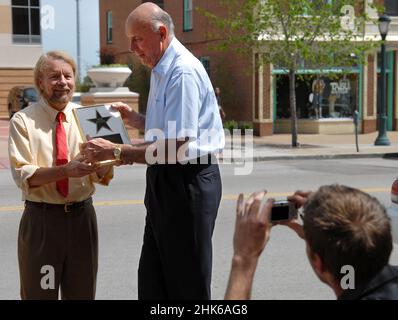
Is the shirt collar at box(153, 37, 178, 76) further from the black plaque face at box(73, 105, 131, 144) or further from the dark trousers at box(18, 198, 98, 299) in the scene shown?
the dark trousers at box(18, 198, 98, 299)

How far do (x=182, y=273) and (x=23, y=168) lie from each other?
1.02 meters

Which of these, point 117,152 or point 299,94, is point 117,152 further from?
point 299,94

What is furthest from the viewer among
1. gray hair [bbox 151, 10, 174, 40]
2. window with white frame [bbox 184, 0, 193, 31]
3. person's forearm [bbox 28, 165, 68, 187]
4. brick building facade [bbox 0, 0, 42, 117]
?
brick building facade [bbox 0, 0, 42, 117]

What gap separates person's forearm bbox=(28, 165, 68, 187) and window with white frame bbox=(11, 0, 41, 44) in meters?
41.2

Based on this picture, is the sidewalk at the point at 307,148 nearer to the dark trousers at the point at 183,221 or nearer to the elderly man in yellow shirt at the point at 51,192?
the elderly man in yellow shirt at the point at 51,192

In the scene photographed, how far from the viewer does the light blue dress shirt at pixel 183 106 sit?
11.6 ft

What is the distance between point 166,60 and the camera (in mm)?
3689

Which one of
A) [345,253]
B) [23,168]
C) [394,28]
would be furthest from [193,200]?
[394,28]

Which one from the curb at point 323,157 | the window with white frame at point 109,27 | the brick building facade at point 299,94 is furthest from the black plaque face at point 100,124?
the window with white frame at point 109,27

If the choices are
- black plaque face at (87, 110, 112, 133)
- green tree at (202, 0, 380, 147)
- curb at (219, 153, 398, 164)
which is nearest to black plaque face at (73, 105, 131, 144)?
black plaque face at (87, 110, 112, 133)

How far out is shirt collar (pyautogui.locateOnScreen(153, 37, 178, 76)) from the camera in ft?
12.0

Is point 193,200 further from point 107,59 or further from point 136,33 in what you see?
point 107,59

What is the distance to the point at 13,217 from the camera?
30.4 ft

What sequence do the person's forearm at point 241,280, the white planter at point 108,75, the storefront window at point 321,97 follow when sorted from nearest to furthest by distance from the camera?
the person's forearm at point 241,280
the white planter at point 108,75
the storefront window at point 321,97
